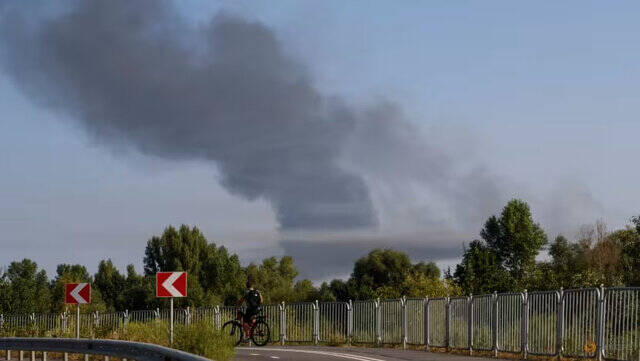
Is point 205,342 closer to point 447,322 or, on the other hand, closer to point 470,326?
point 470,326

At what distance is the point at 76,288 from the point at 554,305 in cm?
1409

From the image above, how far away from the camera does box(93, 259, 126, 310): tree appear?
130 metres

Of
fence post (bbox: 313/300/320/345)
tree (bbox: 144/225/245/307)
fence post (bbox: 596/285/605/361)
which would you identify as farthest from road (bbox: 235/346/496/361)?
tree (bbox: 144/225/245/307)

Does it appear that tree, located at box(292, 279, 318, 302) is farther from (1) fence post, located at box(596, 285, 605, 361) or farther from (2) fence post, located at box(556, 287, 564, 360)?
(1) fence post, located at box(596, 285, 605, 361)

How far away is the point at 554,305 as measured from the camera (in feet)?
80.5

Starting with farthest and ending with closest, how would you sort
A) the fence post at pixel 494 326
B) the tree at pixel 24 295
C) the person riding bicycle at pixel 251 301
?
the tree at pixel 24 295 → the person riding bicycle at pixel 251 301 → the fence post at pixel 494 326

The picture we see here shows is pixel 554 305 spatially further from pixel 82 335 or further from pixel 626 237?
pixel 626 237

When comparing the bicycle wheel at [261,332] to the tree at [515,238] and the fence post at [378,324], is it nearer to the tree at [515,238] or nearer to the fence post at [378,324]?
the fence post at [378,324]

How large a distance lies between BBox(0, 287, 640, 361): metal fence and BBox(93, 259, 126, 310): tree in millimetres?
87716

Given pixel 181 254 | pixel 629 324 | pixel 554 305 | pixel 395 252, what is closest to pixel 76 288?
pixel 554 305

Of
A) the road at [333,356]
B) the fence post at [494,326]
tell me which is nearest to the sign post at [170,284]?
the road at [333,356]

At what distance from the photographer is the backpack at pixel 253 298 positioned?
2945 centimetres

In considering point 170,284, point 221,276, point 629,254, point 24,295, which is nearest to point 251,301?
point 170,284

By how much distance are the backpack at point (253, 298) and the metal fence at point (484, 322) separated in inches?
76.6
